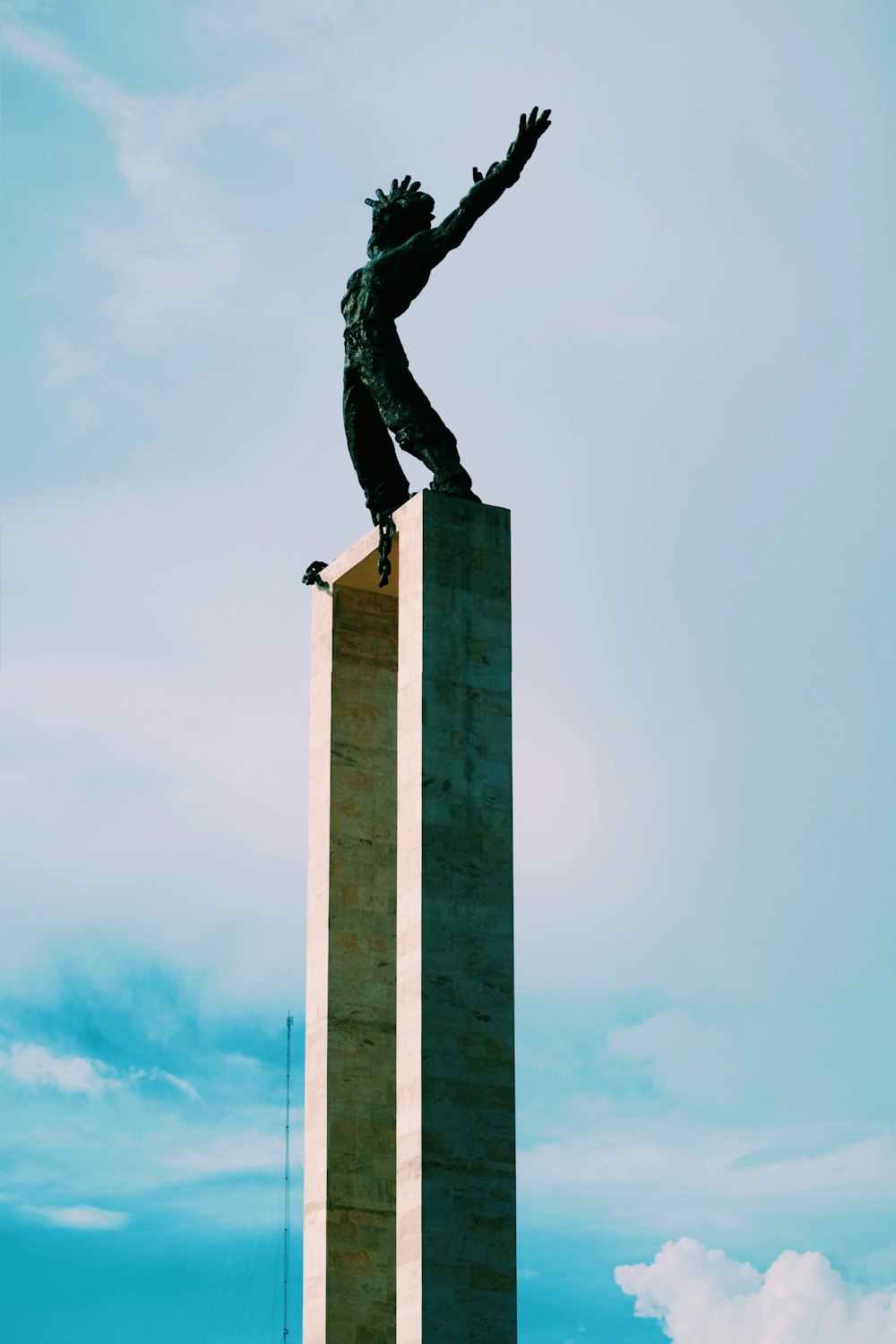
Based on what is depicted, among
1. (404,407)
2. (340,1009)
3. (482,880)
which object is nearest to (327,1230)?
(340,1009)

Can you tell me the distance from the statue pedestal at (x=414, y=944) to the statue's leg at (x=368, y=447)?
1.21 metres

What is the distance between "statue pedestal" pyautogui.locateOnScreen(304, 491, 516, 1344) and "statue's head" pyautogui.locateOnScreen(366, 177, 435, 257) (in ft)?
13.8

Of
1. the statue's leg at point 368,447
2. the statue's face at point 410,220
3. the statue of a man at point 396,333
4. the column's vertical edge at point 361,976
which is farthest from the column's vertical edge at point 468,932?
the statue's face at point 410,220

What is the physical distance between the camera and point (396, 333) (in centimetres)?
3438

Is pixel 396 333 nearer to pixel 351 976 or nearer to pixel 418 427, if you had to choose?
pixel 418 427

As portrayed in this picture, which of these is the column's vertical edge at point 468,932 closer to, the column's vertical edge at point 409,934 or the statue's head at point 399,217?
the column's vertical edge at point 409,934

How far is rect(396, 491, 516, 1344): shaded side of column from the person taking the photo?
2908 cm

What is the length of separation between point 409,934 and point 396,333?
8.50 m

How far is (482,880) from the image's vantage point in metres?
30.7

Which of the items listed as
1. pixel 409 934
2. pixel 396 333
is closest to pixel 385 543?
pixel 396 333

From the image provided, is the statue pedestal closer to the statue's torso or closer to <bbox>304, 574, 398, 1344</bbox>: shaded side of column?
<bbox>304, 574, 398, 1344</bbox>: shaded side of column

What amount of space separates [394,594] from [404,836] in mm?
5317

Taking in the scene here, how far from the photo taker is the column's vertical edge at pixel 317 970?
32.3 m

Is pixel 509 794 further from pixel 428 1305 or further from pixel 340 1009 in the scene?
pixel 428 1305
